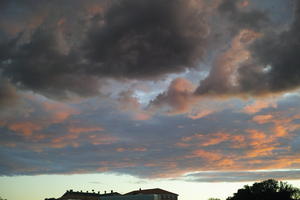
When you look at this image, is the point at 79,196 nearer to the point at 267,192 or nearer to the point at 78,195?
the point at 78,195

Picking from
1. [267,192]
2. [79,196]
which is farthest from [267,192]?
[79,196]

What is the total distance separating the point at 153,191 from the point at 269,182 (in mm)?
49559

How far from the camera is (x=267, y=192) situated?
4328 inches

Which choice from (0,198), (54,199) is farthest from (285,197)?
(54,199)

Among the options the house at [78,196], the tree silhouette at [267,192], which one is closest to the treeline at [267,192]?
the tree silhouette at [267,192]

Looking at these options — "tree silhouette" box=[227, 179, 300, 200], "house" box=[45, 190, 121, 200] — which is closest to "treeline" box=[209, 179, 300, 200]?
A: "tree silhouette" box=[227, 179, 300, 200]

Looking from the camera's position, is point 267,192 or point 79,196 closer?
point 267,192

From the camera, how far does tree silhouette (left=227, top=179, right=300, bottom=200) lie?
10694cm

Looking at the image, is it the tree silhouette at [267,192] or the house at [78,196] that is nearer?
the tree silhouette at [267,192]

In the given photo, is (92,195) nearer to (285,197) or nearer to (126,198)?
(126,198)

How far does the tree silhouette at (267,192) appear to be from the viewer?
107 meters

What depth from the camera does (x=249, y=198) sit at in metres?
114

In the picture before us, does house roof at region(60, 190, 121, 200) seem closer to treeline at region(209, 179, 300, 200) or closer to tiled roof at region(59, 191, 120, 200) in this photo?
tiled roof at region(59, 191, 120, 200)

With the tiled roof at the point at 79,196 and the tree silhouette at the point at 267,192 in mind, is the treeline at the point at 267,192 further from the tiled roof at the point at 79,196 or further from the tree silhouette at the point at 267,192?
the tiled roof at the point at 79,196
